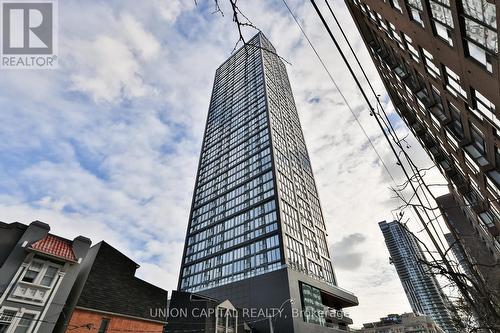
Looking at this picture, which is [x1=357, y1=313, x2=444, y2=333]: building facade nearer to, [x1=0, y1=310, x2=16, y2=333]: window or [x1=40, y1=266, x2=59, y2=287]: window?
[x1=40, y1=266, x2=59, y2=287]: window

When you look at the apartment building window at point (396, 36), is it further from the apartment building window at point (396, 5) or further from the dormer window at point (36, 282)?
the dormer window at point (36, 282)

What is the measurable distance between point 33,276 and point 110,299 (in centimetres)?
561

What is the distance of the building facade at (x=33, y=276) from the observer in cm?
1407

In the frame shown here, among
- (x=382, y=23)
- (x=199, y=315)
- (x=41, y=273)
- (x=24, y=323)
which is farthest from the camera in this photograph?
(x=199, y=315)

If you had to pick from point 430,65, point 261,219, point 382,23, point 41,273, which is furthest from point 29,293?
point 261,219

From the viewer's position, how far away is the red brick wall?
642 inches

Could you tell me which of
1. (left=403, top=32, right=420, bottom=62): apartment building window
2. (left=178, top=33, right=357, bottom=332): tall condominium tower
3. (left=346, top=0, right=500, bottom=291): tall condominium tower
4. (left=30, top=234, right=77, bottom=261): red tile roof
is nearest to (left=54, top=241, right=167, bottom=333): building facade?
(left=30, top=234, right=77, bottom=261): red tile roof

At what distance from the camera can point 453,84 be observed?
1253 centimetres

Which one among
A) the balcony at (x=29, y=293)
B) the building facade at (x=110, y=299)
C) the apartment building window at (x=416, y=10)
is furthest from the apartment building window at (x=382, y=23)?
the balcony at (x=29, y=293)

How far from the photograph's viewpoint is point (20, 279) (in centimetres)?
1462

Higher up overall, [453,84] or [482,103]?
[453,84]

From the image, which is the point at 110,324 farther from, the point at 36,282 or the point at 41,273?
the point at 41,273

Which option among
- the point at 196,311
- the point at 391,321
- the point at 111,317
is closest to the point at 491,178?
the point at 111,317

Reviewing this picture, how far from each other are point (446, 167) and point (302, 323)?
34851mm
